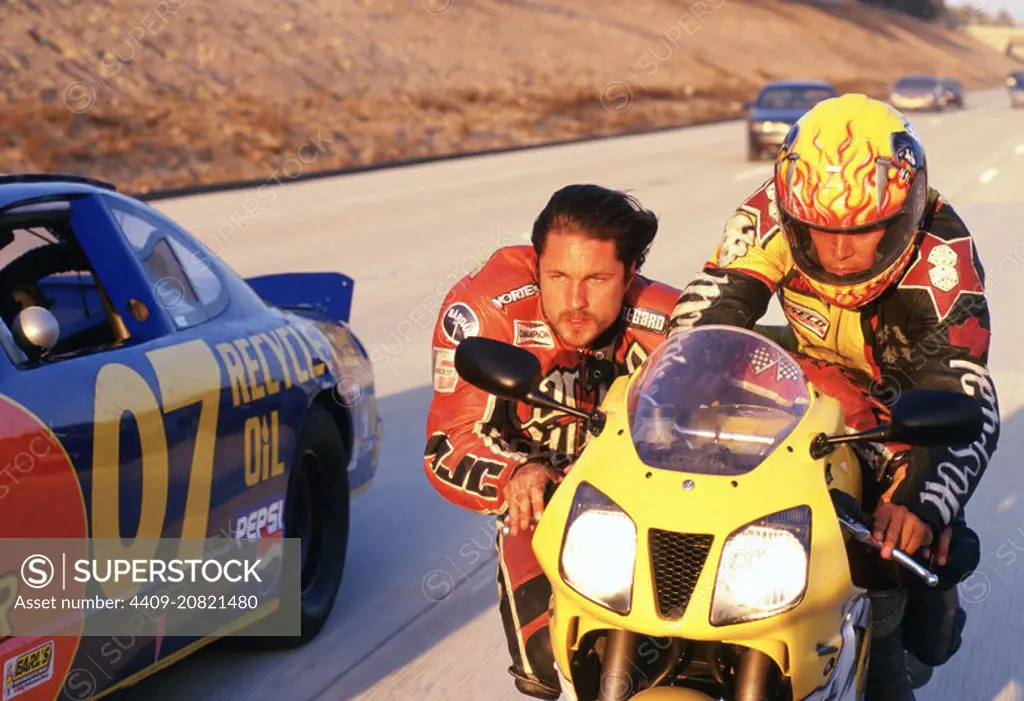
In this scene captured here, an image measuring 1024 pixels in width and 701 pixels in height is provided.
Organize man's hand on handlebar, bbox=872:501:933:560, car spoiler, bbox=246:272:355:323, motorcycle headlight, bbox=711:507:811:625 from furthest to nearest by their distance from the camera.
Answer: car spoiler, bbox=246:272:355:323
man's hand on handlebar, bbox=872:501:933:560
motorcycle headlight, bbox=711:507:811:625

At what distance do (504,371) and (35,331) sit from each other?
1822 millimetres

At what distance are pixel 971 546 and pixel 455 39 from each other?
5426 centimetres

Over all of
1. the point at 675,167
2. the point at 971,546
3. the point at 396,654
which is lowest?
the point at 675,167

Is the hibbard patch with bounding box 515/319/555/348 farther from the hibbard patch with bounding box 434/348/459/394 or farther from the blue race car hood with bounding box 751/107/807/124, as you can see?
the blue race car hood with bounding box 751/107/807/124

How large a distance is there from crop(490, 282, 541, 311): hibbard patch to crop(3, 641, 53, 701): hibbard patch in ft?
4.94

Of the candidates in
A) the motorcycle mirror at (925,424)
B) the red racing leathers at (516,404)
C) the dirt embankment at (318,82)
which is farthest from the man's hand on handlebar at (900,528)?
the dirt embankment at (318,82)

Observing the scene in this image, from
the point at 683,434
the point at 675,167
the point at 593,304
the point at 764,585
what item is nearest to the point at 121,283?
the point at 593,304

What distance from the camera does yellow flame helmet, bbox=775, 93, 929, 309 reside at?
389 centimetres

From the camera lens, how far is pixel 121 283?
5.46m

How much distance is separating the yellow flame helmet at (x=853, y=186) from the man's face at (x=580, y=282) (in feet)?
1.46

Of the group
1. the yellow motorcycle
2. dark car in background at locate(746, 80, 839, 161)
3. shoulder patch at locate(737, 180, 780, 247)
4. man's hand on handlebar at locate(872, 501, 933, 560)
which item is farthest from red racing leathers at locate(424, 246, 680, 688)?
dark car in background at locate(746, 80, 839, 161)

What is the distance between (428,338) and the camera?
12891 mm

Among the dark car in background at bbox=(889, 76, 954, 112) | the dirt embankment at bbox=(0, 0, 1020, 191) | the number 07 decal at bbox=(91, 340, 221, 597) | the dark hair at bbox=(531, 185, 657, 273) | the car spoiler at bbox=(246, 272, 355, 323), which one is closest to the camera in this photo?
the dark hair at bbox=(531, 185, 657, 273)

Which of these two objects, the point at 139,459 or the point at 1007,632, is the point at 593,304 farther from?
the point at 1007,632
